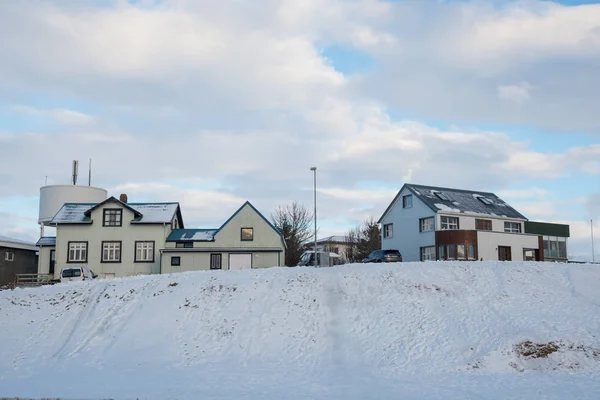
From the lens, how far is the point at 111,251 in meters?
53.5

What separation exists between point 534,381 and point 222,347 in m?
13.1

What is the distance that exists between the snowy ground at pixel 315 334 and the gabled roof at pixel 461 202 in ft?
76.0

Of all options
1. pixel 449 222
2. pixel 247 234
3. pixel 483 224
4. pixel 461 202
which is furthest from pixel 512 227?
pixel 247 234

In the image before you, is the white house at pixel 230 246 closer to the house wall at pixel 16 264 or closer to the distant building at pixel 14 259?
the distant building at pixel 14 259

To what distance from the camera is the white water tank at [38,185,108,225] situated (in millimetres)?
62656

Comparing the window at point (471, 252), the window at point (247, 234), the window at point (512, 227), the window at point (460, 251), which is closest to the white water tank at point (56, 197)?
the window at point (247, 234)

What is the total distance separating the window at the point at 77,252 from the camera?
2085 inches

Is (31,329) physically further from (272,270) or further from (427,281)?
(427,281)

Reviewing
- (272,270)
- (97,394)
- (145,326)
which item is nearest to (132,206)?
(272,270)

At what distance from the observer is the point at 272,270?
116ft

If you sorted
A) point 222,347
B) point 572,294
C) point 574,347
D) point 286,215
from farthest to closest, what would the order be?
point 286,215
point 572,294
point 222,347
point 574,347

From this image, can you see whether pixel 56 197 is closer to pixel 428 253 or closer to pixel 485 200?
pixel 428 253

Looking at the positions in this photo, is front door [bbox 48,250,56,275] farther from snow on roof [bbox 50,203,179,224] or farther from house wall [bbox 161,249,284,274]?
house wall [bbox 161,249,284,274]

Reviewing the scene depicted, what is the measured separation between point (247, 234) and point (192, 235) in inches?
205
